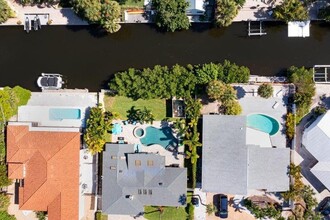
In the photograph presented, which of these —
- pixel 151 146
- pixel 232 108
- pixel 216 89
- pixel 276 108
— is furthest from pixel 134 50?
pixel 276 108

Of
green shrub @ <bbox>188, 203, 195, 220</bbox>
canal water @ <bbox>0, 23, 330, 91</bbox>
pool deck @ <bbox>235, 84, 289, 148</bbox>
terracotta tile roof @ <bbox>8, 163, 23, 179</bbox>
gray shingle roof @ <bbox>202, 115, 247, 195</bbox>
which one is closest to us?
gray shingle roof @ <bbox>202, 115, 247, 195</bbox>

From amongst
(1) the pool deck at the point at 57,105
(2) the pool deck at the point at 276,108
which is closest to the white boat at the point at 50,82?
(1) the pool deck at the point at 57,105

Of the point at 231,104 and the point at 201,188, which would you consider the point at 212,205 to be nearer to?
the point at 201,188

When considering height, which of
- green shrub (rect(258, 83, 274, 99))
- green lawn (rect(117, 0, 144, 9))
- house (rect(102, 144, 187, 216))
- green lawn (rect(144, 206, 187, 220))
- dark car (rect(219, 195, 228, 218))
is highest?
green lawn (rect(117, 0, 144, 9))

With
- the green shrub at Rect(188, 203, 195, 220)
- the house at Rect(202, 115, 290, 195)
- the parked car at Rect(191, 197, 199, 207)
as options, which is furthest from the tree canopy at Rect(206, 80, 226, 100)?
the green shrub at Rect(188, 203, 195, 220)

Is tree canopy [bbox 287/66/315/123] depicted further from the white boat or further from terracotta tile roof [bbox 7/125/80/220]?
the white boat
